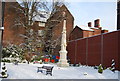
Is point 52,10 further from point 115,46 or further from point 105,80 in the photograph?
point 105,80

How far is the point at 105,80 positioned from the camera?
873 centimetres

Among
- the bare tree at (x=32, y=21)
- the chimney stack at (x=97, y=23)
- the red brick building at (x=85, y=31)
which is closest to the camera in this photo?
the bare tree at (x=32, y=21)

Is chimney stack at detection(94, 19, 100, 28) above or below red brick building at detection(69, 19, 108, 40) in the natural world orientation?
above

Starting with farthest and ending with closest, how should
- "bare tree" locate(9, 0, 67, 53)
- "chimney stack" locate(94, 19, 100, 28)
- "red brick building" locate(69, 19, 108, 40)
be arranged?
"chimney stack" locate(94, 19, 100, 28)
"red brick building" locate(69, 19, 108, 40)
"bare tree" locate(9, 0, 67, 53)

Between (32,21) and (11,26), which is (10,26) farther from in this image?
(32,21)

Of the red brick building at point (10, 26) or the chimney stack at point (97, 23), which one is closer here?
the red brick building at point (10, 26)

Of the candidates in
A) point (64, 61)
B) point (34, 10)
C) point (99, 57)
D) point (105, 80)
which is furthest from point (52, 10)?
point (105, 80)

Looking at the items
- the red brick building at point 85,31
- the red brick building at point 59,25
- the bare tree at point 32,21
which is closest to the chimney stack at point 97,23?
the red brick building at point 85,31

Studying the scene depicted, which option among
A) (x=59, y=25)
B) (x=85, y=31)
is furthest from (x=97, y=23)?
(x=59, y=25)

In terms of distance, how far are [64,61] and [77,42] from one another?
4465mm

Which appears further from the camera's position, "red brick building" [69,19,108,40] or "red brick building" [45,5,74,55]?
"red brick building" [69,19,108,40]

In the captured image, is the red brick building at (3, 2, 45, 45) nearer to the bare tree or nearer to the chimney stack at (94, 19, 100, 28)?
the bare tree

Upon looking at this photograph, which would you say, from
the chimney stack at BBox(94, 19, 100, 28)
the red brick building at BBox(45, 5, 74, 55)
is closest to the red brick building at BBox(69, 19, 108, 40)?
the chimney stack at BBox(94, 19, 100, 28)

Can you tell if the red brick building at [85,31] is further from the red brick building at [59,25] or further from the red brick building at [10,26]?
the red brick building at [10,26]
